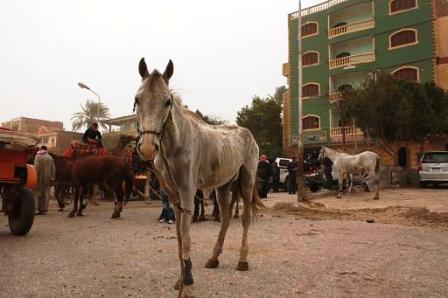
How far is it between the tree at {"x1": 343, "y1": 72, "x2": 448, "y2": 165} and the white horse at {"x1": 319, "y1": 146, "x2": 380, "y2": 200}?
6.64m

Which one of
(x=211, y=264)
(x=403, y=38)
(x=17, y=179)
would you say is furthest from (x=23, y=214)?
(x=403, y=38)

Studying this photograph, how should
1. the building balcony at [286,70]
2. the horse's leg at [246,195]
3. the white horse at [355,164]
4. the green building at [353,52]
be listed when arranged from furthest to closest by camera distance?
the building balcony at [286,70], the green building at [353,52], the white horse at [355,164], the horse's leg at [246,195]

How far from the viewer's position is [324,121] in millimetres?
35781

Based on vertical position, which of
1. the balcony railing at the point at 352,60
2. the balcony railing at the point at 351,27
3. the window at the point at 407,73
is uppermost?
the balcony railing at the point at 351,27

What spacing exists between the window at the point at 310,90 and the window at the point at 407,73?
7326 millimetres

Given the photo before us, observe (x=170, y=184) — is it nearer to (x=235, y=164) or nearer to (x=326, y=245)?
(x=235, y=164)

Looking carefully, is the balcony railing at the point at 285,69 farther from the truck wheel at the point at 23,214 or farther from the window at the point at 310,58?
the truck wheel at the point at 23,214

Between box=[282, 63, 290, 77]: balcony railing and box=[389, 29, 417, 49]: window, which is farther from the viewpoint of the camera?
box=[282, 63, 290, 77]: balcony railing

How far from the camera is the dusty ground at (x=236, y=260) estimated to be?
4.07 m

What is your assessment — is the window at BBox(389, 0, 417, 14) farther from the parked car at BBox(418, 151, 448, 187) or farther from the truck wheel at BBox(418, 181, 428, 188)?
the truck wheel at BBox(418, 181, 428, 188)

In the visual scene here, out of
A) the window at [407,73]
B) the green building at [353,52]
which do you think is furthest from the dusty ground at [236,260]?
the window at [407,73]

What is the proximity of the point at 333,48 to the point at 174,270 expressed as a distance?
1366 inches

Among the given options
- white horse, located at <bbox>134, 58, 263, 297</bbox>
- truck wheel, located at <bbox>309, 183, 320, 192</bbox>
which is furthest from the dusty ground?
truck wheel, located at <bbox>309, 183, 320, 192</bbox>

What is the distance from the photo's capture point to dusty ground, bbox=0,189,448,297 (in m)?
4.07
